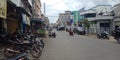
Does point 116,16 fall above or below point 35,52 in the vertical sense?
above

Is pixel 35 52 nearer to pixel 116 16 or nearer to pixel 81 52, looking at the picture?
pixel 81 52

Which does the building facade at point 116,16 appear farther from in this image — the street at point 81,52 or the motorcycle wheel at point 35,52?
the motorcycle wheel at point 35,52

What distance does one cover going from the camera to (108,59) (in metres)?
14.6

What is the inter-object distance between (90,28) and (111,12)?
38.4 ft

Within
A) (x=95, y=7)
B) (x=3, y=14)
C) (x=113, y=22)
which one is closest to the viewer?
(x=3, y=14)

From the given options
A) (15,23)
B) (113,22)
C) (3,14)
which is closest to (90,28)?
(113,22)

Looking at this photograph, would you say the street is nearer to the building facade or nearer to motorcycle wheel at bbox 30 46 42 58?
motorcycle wheel at bbox 30 46 42 58

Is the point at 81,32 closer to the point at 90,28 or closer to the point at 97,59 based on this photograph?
the point at 90,28

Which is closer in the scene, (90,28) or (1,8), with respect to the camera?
(1,8)

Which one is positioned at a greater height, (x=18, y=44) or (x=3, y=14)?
(x=3, y=14)

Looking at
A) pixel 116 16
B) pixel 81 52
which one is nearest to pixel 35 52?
pixel 81 52

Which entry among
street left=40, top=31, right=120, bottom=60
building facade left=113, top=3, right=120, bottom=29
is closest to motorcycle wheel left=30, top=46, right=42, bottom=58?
street left=40, top=31, right=120, bottom=60

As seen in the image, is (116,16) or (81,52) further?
(116,16)

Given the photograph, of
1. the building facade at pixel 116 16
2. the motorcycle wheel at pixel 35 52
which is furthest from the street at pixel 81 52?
the building facade at pixel 116 16
